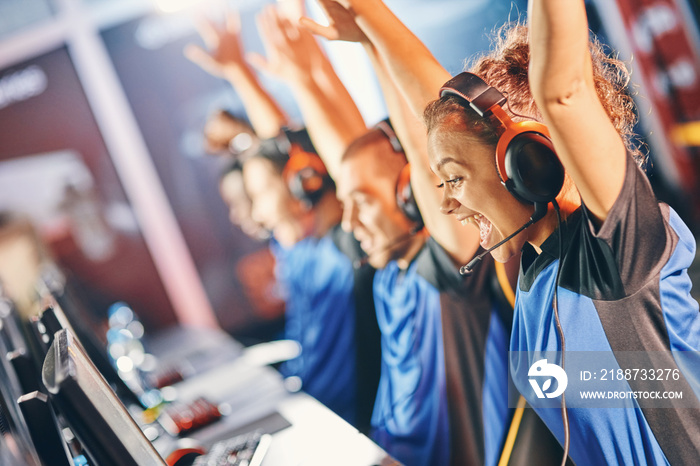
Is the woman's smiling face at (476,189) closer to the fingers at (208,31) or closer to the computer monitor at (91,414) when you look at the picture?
the computer monitor at (91,414)

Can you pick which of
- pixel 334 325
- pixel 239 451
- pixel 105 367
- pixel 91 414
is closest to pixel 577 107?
pixel 91 414

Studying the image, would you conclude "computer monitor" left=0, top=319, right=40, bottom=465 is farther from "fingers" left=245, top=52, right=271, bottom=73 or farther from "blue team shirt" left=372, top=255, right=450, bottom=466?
"fingers" left=245, top=52, right=271, bottom=73

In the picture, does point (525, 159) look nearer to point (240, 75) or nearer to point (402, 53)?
point (402, 53)

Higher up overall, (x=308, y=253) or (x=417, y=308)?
(x=308, y=253)

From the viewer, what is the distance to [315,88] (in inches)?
Answer: 73.3

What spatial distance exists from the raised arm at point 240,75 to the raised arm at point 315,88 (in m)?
0.36

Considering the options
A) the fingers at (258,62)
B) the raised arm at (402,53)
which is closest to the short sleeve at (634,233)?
the raised arm at (402,53)

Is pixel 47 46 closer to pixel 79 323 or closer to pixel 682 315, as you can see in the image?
pixel 79 323

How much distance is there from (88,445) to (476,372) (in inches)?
34.9

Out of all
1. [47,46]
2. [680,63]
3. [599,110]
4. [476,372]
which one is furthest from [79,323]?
[47,46]

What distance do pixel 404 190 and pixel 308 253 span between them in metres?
1.02

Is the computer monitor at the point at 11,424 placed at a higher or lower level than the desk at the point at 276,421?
higher

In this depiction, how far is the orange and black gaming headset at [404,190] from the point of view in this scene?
1.44 m

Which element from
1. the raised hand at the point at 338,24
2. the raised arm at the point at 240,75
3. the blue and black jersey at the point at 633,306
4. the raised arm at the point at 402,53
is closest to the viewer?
the blue and black jersey at the point at 633,306
